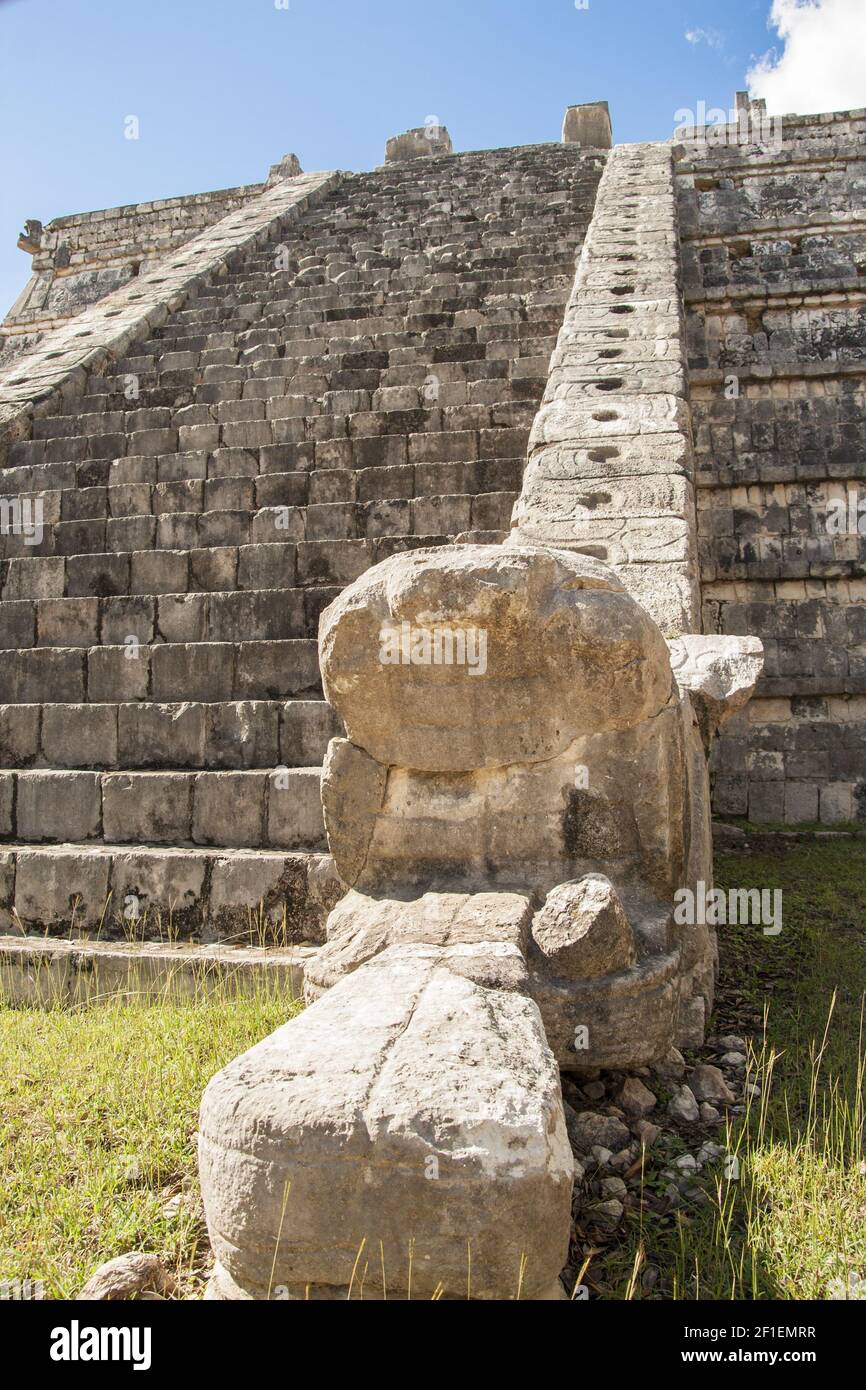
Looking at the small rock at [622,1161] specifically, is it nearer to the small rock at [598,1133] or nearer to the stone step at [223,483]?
the small rock at [598,1133]

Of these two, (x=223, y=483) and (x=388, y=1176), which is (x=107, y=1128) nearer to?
(x=388, y=1176)

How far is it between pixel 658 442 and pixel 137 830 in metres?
3.21

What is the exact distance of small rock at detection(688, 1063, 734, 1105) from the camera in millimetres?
2883

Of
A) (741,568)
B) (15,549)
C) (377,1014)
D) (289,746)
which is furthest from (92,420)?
(377,1014)

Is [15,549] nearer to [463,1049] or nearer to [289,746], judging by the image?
[289,746]

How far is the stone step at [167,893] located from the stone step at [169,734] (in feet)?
1.73

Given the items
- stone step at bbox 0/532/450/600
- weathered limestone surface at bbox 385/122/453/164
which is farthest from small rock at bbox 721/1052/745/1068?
weathered limestone surface at bbox 385/122/453/164

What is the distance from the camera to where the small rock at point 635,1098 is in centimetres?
279

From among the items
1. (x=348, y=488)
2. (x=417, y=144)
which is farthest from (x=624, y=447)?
(x=417, y=144)

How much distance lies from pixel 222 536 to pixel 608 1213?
194 inches

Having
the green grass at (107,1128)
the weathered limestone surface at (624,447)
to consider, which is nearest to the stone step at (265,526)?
the weathered limestone surface at (624,447)

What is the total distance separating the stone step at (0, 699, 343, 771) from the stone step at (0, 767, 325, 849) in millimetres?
141

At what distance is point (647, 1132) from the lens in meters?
2.67

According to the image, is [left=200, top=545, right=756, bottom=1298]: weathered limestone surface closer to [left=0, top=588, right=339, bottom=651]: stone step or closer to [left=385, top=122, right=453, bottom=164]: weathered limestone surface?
[left=0, top=588, right=339, bottom=651]: stone step
